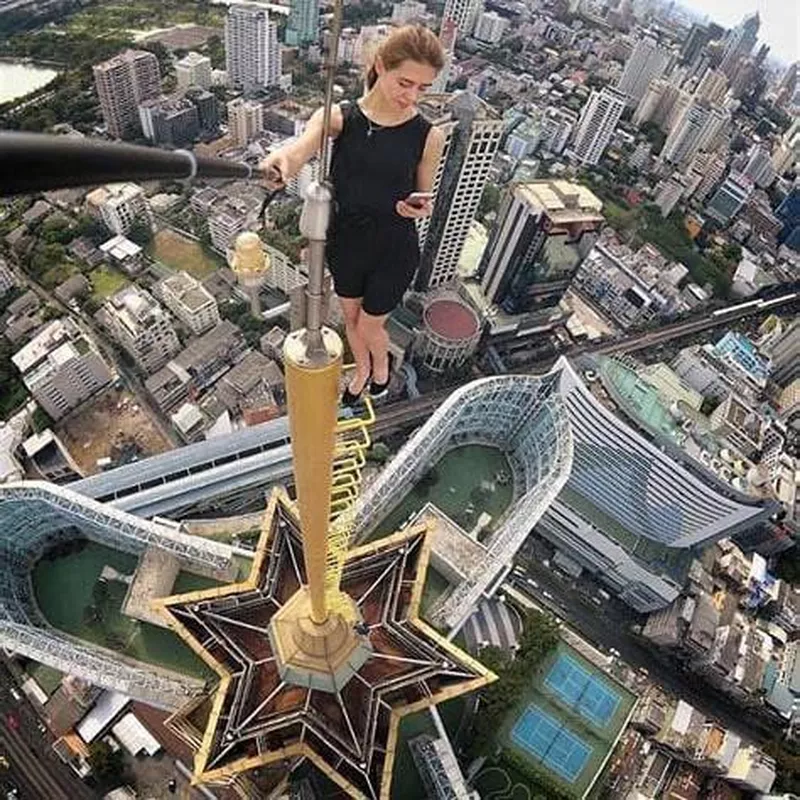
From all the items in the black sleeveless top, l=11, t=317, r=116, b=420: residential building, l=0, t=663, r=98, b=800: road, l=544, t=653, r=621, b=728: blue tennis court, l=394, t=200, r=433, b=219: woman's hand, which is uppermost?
the black sleeveless top

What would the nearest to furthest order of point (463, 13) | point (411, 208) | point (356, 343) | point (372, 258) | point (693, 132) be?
point (411, 208)
point (372, 258)
point (356, 343)
point (693, 132)
point (463, 13)

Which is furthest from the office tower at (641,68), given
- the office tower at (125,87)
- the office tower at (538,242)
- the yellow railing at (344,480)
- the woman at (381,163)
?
the woman at (381,163)

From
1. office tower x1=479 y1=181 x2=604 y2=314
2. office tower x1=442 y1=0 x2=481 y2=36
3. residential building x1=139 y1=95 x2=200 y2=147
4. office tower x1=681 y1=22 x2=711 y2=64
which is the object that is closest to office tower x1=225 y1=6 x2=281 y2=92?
residential building x1=139 y1=95 x2=200 y2=147

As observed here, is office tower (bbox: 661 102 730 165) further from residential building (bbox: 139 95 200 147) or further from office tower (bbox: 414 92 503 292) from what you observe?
residential building (bbox: 139 95 200 147)

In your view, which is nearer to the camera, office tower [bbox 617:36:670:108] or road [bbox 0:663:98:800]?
road [bbox 0:663:98:800]

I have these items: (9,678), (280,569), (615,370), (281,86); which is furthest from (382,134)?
(281,86)

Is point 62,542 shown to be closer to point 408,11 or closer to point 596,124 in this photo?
point 596,124

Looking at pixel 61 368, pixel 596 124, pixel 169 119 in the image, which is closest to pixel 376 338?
pixel 61 368
